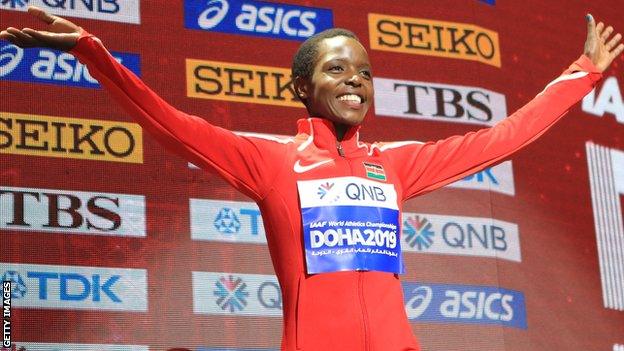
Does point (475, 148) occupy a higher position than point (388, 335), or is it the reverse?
point (475, 148)

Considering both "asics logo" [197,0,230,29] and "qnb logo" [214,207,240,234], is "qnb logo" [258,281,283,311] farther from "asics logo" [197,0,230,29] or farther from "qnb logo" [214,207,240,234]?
"asics logo" [197,0,230,29]

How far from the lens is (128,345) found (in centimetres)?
342

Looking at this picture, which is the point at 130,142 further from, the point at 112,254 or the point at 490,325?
the point at 490,325

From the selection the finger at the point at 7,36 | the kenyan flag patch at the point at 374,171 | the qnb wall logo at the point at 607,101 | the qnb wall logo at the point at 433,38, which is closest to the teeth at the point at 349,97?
the kenyan flag patch at the point at 374,171

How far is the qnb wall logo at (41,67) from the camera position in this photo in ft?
11.6

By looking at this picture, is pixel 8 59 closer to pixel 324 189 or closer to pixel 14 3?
pixel 14 3

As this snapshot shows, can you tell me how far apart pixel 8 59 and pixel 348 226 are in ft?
5.32

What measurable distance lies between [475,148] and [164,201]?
1353 millimetres

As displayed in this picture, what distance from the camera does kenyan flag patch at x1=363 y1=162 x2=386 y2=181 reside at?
2.35m

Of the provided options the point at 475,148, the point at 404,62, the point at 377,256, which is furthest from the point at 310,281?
the point at 404,62

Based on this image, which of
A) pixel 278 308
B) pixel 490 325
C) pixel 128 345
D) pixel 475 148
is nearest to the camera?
pixel 475 148

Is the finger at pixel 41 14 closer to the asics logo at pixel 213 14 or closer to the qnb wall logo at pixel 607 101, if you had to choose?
the asics logo at pixel 213 14

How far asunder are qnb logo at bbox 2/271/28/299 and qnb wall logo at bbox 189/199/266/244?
51 cm

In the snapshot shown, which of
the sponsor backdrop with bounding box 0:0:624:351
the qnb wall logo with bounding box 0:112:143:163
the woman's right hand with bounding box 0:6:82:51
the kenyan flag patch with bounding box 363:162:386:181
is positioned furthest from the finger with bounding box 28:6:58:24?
the qnb wall logo with bounding box 0:112:143:163
